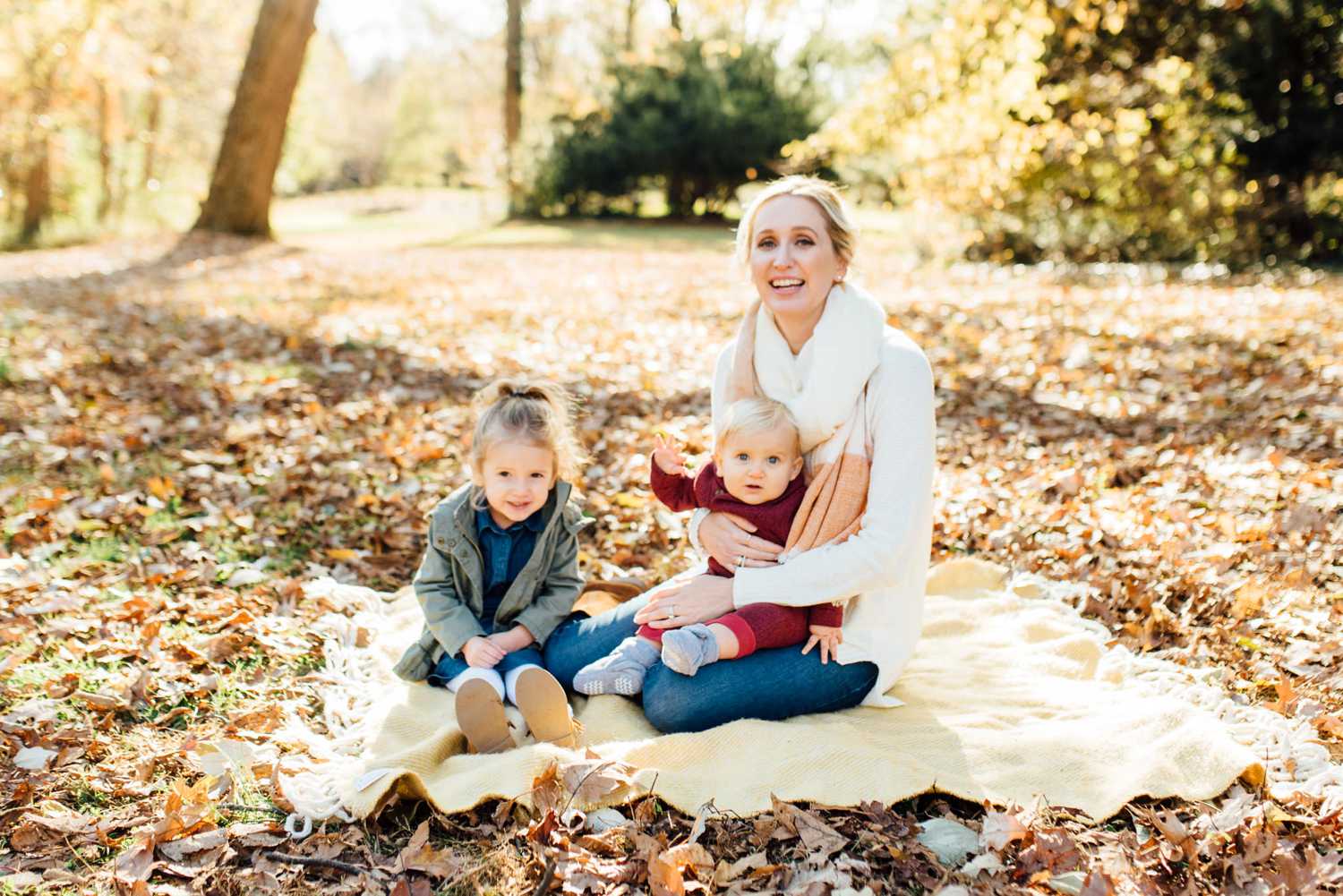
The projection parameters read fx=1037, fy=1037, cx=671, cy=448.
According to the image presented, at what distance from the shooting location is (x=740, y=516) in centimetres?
341

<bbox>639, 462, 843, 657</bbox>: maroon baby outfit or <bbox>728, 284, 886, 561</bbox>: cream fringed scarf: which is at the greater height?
<bbox>728, 284, 886, 561</bbox>: cream fringed scarf

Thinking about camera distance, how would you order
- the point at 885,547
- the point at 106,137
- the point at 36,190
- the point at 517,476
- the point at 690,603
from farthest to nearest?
the point at 106,137 < the point at 36,190 < the point at 517,476 < the point at 690,603 < the point at 885,547

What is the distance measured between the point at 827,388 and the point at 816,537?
465 millimetres

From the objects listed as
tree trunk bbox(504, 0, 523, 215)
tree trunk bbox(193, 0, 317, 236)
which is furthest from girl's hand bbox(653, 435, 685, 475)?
tree trunk bbox(504, 0, 523, 215)

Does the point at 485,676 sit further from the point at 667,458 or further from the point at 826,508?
the point at 826,508

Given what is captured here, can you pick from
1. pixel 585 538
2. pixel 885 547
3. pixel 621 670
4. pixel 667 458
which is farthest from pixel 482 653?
pixel 585 538

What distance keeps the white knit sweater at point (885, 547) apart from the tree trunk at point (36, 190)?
66.7 feet

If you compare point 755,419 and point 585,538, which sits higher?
point 755,419

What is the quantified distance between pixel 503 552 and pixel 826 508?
1.13 metres

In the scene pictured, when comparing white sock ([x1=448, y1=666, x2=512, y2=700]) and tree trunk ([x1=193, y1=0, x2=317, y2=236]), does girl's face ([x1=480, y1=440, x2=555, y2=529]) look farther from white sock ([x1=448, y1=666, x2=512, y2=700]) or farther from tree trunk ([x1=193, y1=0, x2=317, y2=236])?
tree trunk ([x1=193, y1=0, x2=317, y2=236])

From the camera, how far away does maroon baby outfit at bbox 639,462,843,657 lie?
3.21m

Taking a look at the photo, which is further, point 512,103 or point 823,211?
point 512,103

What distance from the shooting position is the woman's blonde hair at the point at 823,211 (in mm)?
3242

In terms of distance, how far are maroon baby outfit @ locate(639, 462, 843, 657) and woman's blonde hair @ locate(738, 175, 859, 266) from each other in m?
0.75
